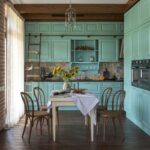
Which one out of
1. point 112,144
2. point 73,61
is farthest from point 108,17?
point 112,144

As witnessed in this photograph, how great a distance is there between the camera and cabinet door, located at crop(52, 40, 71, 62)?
9.34 meters

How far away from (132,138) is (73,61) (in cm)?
429

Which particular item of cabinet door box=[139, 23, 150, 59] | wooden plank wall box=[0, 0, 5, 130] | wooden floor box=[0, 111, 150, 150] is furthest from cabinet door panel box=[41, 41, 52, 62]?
cabinet door box=[139, 23, 150, 59]

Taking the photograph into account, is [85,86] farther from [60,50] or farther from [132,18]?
[132,18]

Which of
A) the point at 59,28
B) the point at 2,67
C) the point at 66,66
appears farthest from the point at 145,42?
the point at 66,66

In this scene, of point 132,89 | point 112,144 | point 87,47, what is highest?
point 87,47

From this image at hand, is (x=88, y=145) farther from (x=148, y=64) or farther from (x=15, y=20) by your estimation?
(x=15, y=20)

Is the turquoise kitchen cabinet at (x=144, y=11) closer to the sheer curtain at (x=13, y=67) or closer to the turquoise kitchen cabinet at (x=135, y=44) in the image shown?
the turquoise kitchen cabinet at (x=135, y=44)

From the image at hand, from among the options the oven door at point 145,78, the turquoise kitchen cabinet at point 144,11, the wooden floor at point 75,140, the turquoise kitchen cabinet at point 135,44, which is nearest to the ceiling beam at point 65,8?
the turquoise kitchen cabinet at point 135,44

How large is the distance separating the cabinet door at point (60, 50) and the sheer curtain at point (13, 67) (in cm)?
144

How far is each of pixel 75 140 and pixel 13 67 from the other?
247 cm

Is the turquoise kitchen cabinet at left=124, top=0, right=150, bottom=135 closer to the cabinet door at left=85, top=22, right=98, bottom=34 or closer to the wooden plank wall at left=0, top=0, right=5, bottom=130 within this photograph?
the cabinet door at left=85, top=22, right=98, bottom=34

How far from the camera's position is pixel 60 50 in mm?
9344

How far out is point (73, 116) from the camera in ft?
27.1
